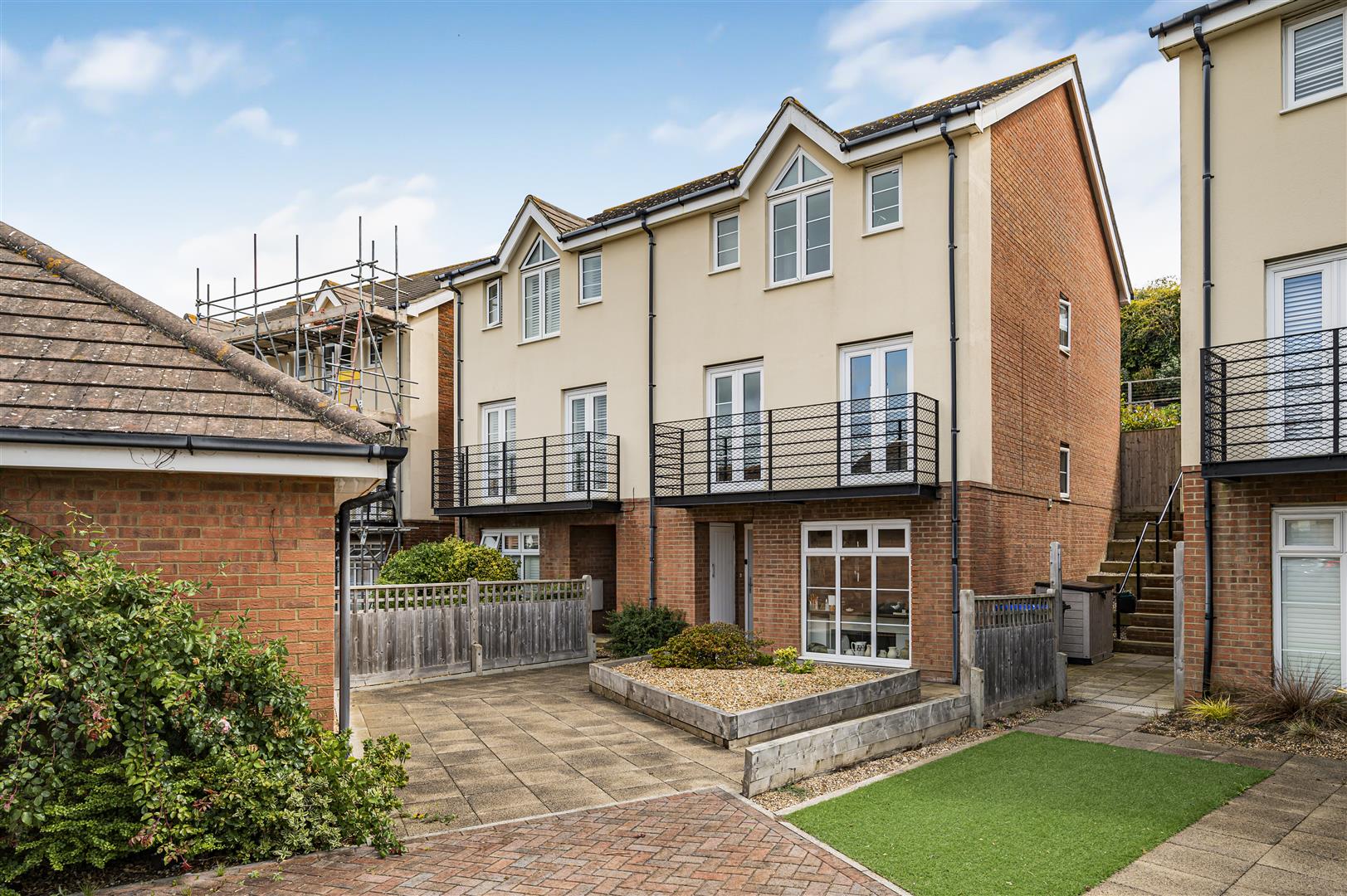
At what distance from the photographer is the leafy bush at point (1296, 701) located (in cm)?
954

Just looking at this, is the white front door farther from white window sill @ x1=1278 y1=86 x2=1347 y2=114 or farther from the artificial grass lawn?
white window sill @ x1=1278 y1=86 x2=1347 y2=114

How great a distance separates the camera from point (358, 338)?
2158cm

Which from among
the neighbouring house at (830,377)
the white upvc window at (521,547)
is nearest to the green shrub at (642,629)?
the neighbouring house at (830,377)

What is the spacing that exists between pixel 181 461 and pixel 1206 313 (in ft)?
36.8

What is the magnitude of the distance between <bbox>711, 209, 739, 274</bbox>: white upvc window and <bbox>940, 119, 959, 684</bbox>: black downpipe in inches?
163

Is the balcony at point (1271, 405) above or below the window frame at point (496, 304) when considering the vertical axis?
below

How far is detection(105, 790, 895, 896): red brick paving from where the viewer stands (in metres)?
5.27

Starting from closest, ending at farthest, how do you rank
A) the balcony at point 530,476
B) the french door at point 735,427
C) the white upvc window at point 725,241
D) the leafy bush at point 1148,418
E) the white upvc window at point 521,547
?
the french door at point 735,427, the white upvc window at point 725,241, the balcony at point 530,476, the white upvc window at point 521,547, the leafy bush at point 1148,418

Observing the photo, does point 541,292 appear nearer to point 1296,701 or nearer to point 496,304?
point 496,304

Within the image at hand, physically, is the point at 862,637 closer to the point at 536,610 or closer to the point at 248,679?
the point at 536,610

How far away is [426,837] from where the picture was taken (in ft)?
20.4

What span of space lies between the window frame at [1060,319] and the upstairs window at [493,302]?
39.0 ft

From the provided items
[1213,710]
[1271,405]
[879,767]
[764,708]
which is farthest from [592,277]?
[1213,710]

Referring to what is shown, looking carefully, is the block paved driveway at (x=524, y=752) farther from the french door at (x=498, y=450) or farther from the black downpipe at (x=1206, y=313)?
the french door at (x=498, y=450)
